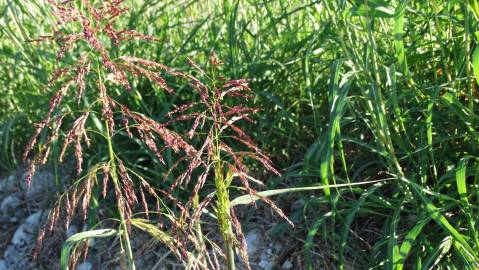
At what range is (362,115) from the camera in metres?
2.69

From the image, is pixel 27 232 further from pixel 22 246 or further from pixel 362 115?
pixel 362 115

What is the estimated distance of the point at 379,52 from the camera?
2814 mm

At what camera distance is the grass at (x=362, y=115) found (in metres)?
2.35

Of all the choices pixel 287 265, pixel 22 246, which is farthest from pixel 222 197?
pixel 22 246

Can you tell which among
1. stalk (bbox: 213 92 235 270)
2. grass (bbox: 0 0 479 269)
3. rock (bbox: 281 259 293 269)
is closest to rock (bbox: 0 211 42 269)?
grass (bbox: 0 0 479 269)

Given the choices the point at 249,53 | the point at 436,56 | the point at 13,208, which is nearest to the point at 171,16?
the point at 249,53

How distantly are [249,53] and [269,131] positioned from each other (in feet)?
1.28

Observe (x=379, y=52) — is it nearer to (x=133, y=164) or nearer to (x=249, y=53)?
(x=249, y=53)

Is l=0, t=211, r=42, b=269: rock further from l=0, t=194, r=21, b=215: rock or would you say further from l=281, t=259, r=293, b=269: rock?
l=281, t=259, r=293, b=269: rock

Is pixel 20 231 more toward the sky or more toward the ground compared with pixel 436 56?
more toward the ground

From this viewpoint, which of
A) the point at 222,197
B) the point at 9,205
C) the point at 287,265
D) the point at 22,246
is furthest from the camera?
the point at 9,205

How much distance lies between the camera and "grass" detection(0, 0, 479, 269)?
235 centimetres

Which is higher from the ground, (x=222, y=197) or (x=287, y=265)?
(x=222, y=197)

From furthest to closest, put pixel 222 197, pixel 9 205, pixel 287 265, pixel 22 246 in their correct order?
pixel 9 205, pixel 22 246, pixel 287 265, pixel 222 197
